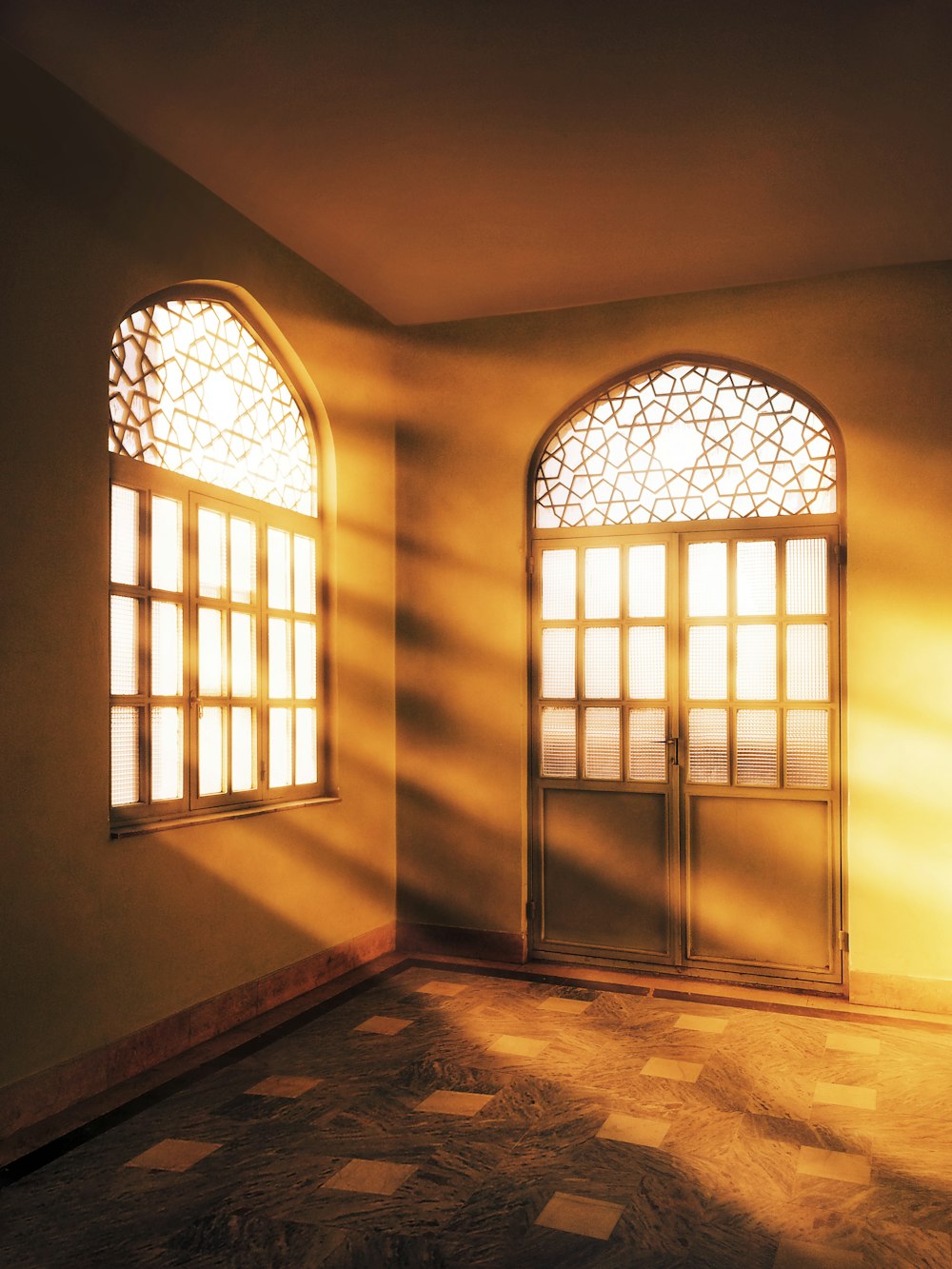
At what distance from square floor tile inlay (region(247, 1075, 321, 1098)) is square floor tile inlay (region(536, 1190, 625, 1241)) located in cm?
110

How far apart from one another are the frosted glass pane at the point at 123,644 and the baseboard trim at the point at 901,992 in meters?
3.43

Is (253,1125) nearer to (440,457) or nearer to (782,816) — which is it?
(782,816)

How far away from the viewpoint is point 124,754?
3850 mm

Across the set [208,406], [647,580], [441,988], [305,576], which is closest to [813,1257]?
[441,988]

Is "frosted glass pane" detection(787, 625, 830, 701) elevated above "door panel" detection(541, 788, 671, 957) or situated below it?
above

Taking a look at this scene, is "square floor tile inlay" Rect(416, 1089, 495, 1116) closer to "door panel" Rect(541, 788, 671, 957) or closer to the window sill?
the window sill

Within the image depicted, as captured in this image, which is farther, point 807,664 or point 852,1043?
point 807,664

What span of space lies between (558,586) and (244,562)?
171cm

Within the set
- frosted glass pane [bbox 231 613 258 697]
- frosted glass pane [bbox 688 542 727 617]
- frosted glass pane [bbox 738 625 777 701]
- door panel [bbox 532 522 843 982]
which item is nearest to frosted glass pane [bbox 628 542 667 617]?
door panel [bbox 532 522 843 982]

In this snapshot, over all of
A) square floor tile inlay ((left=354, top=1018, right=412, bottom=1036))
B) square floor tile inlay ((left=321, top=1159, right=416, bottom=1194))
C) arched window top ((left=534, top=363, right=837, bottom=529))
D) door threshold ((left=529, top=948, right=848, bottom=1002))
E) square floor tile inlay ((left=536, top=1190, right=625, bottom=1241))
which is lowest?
door threshold ((left=529, top=948, right=848, bottom=1002))

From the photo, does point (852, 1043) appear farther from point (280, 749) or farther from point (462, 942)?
point (280, 749)

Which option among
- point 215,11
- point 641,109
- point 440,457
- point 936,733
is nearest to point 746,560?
point 936,733

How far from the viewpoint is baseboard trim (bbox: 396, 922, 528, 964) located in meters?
5.42

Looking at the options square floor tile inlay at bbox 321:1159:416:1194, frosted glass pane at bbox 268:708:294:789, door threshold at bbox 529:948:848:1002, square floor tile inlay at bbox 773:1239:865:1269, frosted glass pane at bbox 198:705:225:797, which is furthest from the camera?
door threshold at bbox 529:948:848:1002
